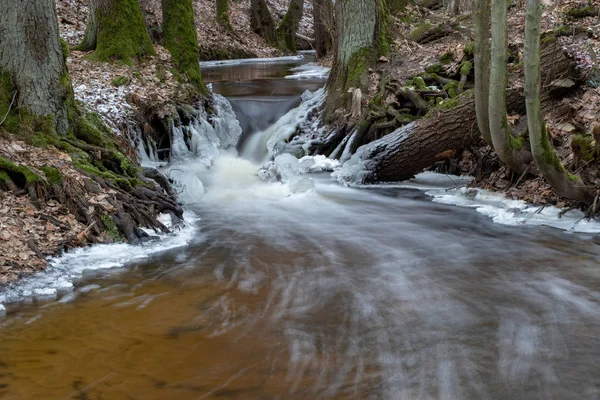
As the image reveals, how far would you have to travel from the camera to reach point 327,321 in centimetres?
473

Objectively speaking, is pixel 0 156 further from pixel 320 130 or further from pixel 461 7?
pixel 461 7

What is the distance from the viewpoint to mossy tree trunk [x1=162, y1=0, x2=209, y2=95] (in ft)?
43.9

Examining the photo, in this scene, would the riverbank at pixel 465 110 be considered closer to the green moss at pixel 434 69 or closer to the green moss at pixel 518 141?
the green moss at pixel 434 69

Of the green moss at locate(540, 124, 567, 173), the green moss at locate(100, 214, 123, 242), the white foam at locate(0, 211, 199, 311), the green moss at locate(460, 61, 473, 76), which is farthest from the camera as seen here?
the green moss at locate(460, 61, 473, 76)

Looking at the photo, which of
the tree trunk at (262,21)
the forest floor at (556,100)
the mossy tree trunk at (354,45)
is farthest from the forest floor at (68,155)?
the tree trunk at (262,21)

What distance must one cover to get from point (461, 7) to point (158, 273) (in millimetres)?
17980

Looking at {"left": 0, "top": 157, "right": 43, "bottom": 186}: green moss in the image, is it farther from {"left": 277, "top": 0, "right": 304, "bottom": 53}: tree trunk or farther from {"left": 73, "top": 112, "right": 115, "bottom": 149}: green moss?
{"left": 277, "top": 0, "right": 304, "bottom": 53}: tree trunk

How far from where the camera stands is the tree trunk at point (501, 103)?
671 cm

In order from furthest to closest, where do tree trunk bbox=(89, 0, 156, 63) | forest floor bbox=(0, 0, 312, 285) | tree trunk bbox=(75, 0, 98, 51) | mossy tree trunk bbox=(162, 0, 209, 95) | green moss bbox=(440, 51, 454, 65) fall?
1. mossy tree trunk bbox=(162, 0, 209, 95)
2. tree trunk bbox=(75, 0, 98, 51)
3. tree trunk bbox=(89, 0, 156, 63)
4. green moss bbox=(440, 51, 454, 65)
5. forest floor bbox=(0, 0, 312, 285)

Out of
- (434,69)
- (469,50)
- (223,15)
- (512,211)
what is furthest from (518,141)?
(223,15)

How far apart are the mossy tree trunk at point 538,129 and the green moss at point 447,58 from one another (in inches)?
217

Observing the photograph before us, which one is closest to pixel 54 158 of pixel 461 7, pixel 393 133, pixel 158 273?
pixel 158 273

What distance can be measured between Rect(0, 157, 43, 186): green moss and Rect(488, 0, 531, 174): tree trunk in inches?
219

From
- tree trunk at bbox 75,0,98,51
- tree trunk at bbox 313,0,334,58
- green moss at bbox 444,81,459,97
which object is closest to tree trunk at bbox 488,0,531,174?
green moss at bbox 444,81,459,97
